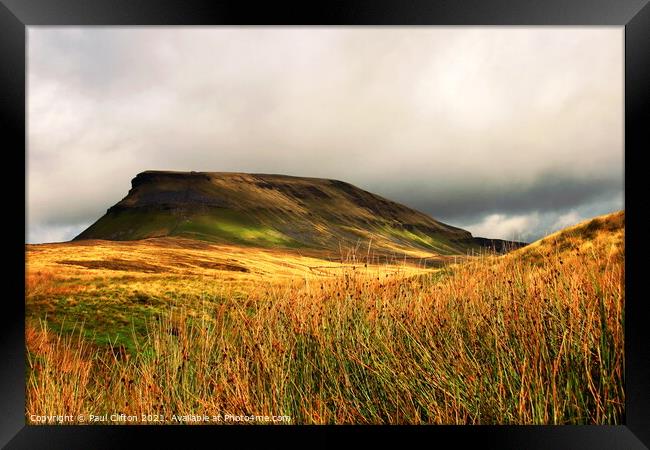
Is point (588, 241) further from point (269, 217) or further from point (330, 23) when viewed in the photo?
point (269, 217)

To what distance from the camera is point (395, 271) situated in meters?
3.93

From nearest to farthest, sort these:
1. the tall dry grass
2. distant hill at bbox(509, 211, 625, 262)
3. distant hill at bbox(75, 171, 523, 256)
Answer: the tall dry grass → distant hill at bbox(509, 211, 625, 262) → distant hill at bbox(75, 171, 523, 256)

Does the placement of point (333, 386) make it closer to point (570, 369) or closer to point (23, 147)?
point (570, 369)

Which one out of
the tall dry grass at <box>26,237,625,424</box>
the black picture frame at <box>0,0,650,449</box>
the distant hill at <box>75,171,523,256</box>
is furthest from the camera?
the distant hill at <box>75,171,523,256</box>

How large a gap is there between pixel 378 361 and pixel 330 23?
2.18 m

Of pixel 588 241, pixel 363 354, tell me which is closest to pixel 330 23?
pixel 363 354

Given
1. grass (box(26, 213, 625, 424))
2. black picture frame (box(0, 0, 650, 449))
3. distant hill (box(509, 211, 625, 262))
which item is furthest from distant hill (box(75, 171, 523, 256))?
black picture frame (box(0, 0, 650, 449))

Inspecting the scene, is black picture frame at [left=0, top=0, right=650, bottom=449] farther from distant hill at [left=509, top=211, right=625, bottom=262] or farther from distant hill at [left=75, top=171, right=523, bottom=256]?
distant hill at [left=75, top=171, right=523, bottom=256]

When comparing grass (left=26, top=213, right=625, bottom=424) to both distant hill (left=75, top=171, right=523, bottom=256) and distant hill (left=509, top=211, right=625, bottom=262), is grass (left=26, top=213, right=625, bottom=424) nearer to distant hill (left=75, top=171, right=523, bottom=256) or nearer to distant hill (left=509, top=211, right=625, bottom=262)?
distant hill (left=509, top=211, right=625, bottom=262)

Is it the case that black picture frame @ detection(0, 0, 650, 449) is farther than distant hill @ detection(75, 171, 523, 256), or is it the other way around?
distant hill @ detection(75, 171, 523, 256)

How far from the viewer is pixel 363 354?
9.12 ft

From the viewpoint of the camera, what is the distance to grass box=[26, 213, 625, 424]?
7.80 ft

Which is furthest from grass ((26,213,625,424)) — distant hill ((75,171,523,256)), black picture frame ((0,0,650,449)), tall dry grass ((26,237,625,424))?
distant hill ((75,171,523,256))

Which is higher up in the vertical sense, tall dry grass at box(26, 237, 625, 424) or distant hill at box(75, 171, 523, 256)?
distant hill at box(75, 171, 523, 256)
